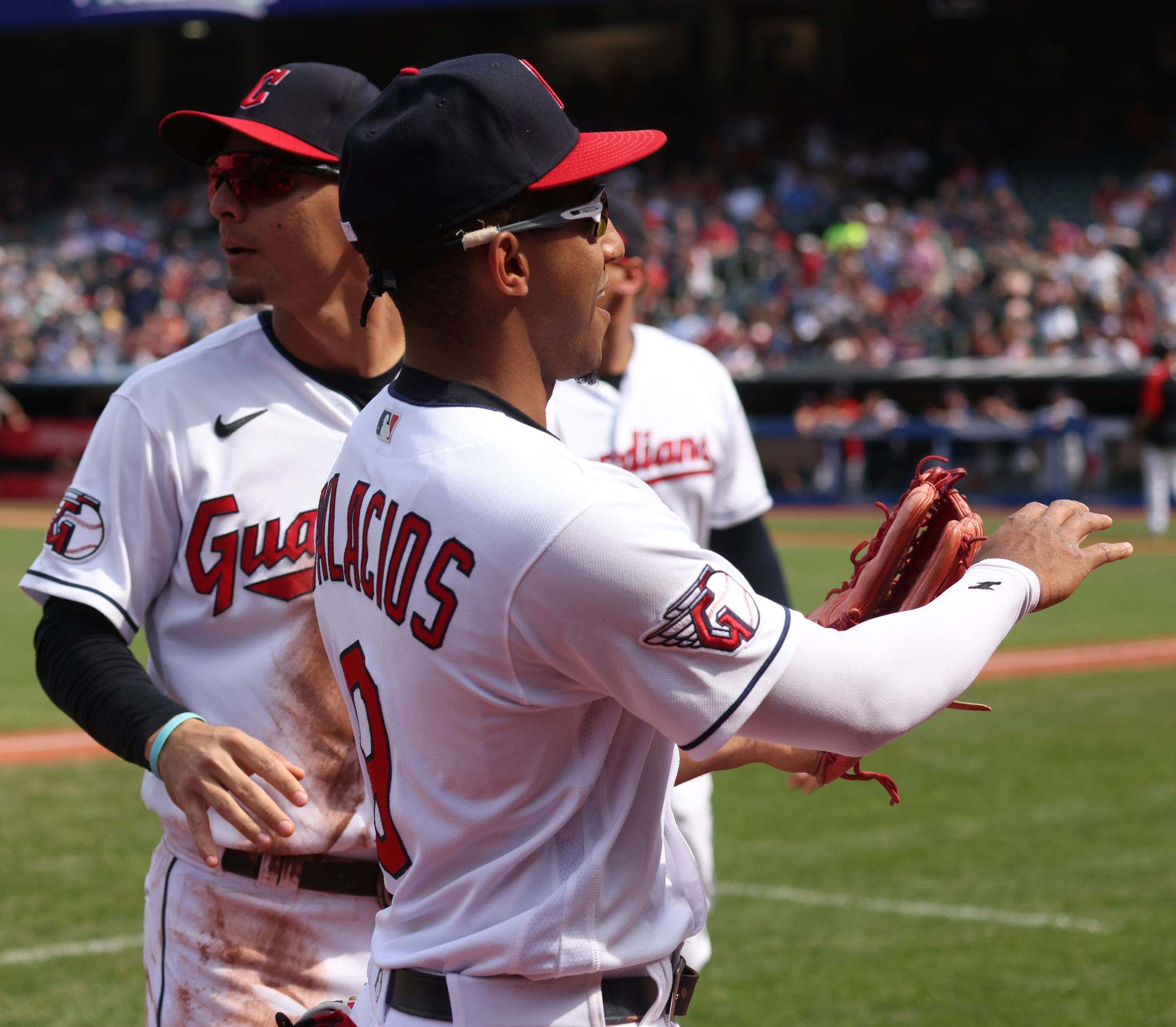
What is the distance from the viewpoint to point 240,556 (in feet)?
8.39

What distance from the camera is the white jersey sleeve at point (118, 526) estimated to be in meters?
2.53

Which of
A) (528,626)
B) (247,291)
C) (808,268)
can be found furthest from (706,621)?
(808,268)

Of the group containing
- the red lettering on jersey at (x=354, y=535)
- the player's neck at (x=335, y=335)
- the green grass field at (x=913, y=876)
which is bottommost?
the green grass field at (x=913, y=876)

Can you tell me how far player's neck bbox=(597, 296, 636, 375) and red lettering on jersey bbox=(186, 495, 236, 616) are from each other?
71.6 inches

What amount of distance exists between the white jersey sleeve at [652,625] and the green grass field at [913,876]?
3109 mm

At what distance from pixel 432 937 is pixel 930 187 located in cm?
2854

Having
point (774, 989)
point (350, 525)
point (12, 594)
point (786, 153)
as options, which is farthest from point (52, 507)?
point (350, 525)

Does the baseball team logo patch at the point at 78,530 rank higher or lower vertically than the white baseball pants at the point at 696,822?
higher

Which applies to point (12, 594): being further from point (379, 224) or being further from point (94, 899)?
point (379, 224)

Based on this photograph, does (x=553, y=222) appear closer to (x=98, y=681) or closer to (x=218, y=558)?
(x=218, y=558)

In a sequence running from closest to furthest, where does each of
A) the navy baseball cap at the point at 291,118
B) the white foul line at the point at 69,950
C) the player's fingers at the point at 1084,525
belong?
the player's fingers at the point at 1084,525 → the navy baseball cap at the point at 291,118 → the white foul line at the point at 69,950

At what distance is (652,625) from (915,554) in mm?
611

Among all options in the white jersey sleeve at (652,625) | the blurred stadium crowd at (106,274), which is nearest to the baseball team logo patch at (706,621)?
the white jersey sleeve at (652,625)

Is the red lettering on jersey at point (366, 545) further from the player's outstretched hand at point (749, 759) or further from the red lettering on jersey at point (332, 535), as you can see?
the player's outstretched hand at point (749, 759)
